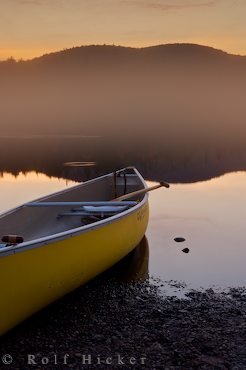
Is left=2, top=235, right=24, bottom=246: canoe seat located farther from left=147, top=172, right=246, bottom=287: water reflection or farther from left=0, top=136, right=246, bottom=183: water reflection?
left=0, top=136, right=246, bottom=183: water reflection

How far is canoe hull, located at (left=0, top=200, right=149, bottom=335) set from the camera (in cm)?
713

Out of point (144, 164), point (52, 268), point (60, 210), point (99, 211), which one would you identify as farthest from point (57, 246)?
point (144, 164)

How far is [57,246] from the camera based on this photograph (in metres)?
7.89

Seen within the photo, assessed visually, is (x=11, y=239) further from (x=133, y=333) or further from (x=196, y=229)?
(x=196, y=229)

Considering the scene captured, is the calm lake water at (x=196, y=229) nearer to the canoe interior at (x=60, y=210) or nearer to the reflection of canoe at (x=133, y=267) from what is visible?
the reflection of canoe at (x=133, y=267)

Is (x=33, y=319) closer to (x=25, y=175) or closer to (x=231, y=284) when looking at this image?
(x=231, y=284)

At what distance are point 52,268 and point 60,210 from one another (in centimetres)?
397

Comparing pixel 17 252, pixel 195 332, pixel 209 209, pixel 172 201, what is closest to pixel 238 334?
pixel 195 332

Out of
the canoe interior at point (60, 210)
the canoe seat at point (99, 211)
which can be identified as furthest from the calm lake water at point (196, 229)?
the canoe interior at point (60, 210)

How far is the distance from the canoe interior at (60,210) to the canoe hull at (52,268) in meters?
1.71

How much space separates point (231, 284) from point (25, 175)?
23.4 m

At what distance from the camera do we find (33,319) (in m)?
8.06

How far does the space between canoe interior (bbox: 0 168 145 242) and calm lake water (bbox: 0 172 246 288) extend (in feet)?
5.12

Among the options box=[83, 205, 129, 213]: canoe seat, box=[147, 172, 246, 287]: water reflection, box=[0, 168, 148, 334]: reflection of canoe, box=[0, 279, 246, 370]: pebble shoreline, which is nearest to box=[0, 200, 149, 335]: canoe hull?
box=[0, 168, 148, 334]: reflection of canoe
